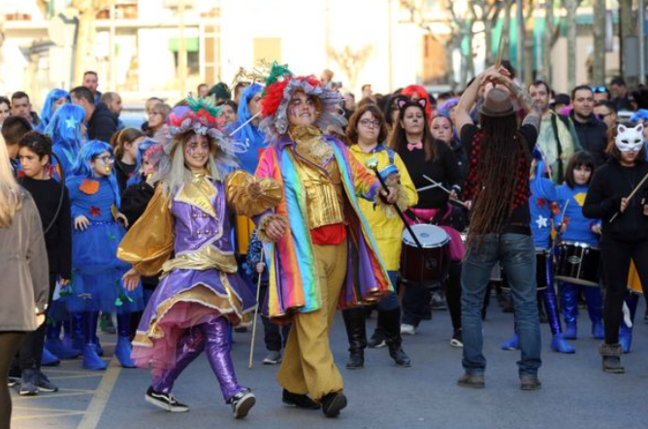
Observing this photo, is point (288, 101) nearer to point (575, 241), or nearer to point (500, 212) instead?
point (500, 212)

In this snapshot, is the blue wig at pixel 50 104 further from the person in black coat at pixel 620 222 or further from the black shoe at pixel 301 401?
the black shoe at pixel 301 401

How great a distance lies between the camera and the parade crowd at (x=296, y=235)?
8.74 m

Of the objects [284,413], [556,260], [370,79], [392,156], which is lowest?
[284,413]

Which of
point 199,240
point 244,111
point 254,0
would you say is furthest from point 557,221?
point 254,0

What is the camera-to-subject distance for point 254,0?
7044cm

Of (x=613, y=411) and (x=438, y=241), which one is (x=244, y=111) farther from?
(x=613, y=411)

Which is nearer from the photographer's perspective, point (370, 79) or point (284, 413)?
point (284, 413)

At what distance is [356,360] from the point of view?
34.9 ft

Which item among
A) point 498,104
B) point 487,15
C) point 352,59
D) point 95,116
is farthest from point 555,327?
point 352,59

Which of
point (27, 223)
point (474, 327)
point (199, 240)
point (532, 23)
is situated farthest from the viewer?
point (532, 23)

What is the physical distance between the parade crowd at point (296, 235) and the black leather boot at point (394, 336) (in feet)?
0.04

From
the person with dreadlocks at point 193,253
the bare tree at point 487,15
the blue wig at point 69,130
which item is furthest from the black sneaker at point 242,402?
the bare tree at point 487,15

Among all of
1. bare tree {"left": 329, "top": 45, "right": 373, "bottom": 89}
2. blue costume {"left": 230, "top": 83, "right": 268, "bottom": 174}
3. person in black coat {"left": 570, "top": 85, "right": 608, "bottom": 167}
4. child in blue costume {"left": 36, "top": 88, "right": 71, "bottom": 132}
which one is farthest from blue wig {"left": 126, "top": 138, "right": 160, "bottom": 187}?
bare tree {"left": 329, "top": 45, "right": 373, "bottom": 89}

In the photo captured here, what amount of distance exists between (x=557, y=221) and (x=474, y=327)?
2.86 metres
